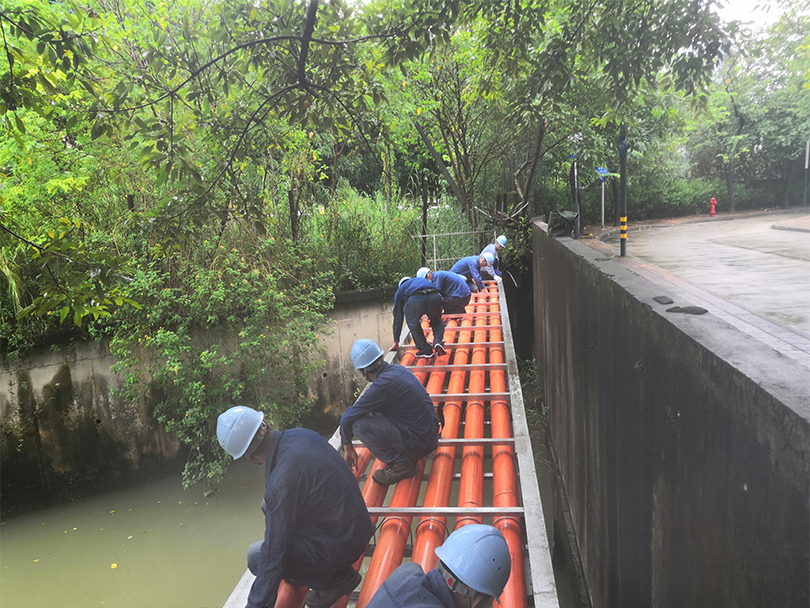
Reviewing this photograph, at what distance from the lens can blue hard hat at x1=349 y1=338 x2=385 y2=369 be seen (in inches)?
181

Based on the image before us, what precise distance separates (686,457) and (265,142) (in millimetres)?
4854

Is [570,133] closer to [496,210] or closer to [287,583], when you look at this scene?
[496,210]

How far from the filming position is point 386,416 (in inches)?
183

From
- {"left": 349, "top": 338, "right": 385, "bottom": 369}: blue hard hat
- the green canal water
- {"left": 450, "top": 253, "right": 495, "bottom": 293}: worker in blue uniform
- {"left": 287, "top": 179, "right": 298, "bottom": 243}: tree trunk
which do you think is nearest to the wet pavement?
{"left": 349, "top": 338, "right": 385, "bottom": 369}: blue hard hat

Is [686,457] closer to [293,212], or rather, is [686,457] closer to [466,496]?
[466,496]

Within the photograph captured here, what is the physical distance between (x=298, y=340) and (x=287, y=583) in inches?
284

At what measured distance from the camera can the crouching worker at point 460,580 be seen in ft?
7.69

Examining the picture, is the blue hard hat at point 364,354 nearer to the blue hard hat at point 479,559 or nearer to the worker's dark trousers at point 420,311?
the blue hard hat at point 479,559

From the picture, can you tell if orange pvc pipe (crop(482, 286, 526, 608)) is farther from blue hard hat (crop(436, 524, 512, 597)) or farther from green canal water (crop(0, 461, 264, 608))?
green canal water (crop(0, 461, 264, 608))

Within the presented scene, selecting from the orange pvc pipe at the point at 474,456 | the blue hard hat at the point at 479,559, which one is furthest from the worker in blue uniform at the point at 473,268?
the blue hard hat at the point at 479,559

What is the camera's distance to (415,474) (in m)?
4.96

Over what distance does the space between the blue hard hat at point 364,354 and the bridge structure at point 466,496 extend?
0.89 meters

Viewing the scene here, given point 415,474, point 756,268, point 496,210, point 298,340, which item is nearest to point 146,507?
point 298,340

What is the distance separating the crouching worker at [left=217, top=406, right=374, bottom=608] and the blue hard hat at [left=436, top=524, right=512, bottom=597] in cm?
87
